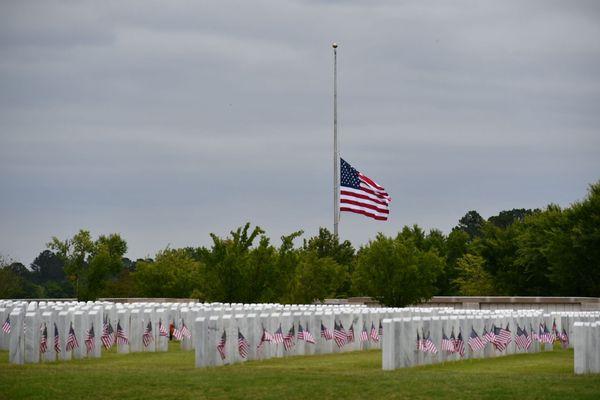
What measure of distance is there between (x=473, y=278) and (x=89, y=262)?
86.7ft

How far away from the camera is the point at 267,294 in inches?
2009

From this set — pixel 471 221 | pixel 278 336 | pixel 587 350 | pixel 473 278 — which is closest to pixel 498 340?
pixel 278 336

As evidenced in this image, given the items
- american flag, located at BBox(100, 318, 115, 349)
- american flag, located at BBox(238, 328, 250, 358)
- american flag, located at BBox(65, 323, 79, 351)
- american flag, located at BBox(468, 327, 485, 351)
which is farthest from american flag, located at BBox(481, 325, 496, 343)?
american flag, located at BBox(65, 323, 79, 351)

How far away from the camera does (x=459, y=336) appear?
94.8 ft

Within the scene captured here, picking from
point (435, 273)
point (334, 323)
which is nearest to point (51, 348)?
point (334, 323)

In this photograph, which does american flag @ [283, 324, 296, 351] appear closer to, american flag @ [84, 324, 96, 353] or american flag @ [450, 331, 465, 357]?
american flag @ [450, 331, 465, 357]

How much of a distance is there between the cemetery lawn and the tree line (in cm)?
2457

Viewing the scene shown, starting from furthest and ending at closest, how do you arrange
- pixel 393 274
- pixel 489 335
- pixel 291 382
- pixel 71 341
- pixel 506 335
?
pixel 393 274 < pixel 506 335 < pixel 489 335 < pixel 71 341 < pixel 291 382

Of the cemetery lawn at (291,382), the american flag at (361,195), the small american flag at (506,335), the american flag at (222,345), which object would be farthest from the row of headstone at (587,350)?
the american flag at (361,195)

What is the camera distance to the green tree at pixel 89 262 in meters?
61.4

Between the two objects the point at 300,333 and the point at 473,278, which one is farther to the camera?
the point at 473,278

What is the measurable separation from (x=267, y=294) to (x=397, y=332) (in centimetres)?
2657

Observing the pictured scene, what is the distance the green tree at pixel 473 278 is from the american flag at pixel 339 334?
4006cm

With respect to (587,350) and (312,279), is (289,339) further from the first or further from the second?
(312,279)
